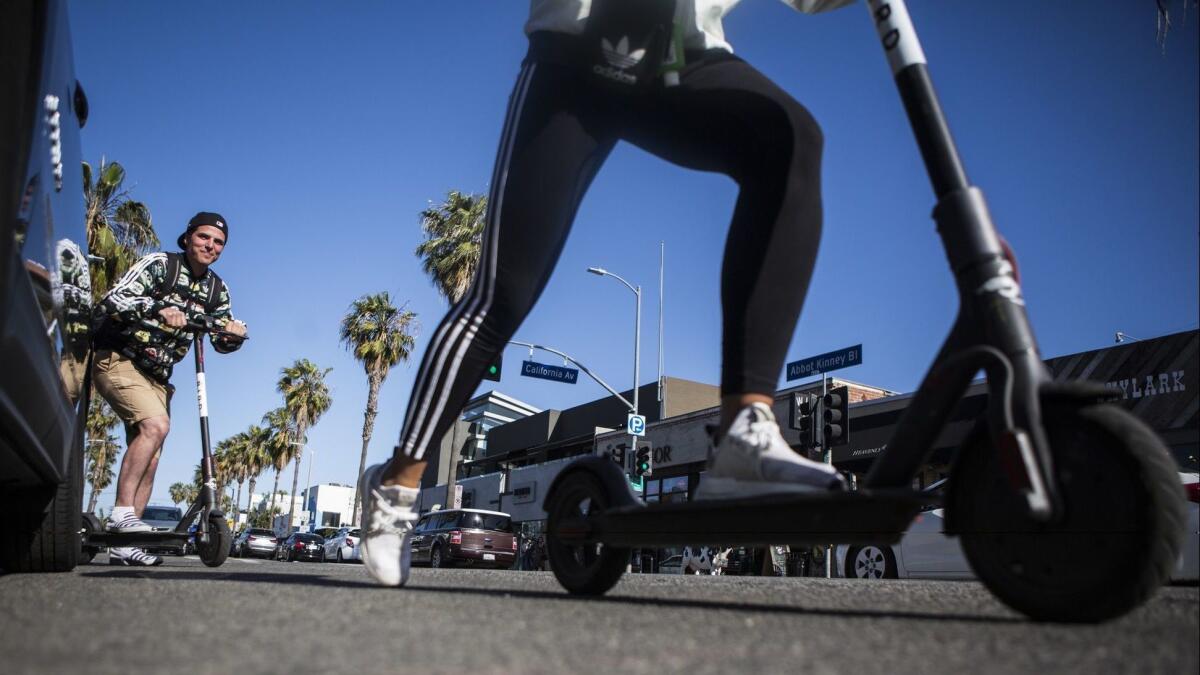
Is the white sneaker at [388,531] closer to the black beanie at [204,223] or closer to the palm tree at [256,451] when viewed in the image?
the black beanie at [204,223]

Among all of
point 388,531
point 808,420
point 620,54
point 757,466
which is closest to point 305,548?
point 808,420

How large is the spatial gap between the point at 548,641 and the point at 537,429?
47.6m

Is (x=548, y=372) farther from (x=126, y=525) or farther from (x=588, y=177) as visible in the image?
(x=588, y=177)

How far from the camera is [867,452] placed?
2573 cm

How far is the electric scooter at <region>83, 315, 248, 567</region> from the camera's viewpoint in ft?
15.9

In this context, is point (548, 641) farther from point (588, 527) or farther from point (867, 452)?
point (867, 452)

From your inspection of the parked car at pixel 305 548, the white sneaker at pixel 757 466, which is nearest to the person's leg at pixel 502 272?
the white sneaker at pixel 757 466

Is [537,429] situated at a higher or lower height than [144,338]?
higher

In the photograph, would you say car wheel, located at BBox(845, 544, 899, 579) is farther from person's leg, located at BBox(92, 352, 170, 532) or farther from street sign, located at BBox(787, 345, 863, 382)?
person's leg, located at BBox(92, 352, 170, 532)

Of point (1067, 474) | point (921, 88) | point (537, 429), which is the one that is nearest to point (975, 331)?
point (1067, 474)

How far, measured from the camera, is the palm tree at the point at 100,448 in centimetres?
5272

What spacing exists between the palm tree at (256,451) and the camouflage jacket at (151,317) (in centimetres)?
6890

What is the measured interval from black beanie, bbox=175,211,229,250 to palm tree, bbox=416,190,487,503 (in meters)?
28.3

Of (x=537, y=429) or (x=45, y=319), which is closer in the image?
(x=45, y=319)
